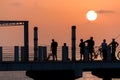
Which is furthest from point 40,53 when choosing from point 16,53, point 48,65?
point 16,53

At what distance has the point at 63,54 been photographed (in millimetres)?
53250

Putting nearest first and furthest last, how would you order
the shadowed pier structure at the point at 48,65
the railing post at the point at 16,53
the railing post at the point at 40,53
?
the shadowed pier structure at the point at 48,65, the railing post at the point at 16,53, the railing post at the point at 40,53

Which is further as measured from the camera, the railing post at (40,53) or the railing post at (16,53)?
the railing post at (40,53)

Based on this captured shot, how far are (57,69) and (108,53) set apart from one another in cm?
→ 445

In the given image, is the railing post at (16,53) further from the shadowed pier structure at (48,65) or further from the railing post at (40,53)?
the railing post at (40,53)

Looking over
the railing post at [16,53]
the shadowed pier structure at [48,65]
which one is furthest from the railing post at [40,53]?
the railing post at [16,53]

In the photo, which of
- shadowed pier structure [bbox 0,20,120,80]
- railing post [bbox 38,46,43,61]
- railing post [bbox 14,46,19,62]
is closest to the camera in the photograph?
shadowed pier structure [bbox 0,20,120,80]

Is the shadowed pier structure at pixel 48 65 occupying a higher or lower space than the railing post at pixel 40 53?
lower

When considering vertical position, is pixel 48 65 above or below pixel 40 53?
below

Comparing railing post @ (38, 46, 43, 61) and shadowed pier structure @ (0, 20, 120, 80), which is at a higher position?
railing post @ (38, 46, 43, 61)

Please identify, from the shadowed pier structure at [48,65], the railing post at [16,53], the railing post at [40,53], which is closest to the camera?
the shadowed pier structure at [48,65]

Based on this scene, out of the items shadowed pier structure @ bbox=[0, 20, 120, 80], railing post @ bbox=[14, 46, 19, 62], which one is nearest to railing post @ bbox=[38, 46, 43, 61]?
shadowed pier structure @ bbox=[0, 20, 120, 80]

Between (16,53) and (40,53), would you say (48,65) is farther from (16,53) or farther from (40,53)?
(16,53)

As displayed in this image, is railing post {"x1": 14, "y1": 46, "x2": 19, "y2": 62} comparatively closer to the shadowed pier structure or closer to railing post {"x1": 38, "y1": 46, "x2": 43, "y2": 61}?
the shadowed pier structure
